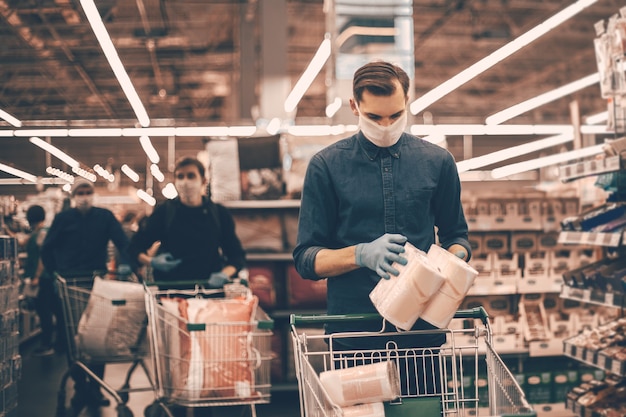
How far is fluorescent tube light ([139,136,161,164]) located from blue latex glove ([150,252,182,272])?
6.82 metres

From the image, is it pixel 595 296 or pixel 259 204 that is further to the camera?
pixel 259 204

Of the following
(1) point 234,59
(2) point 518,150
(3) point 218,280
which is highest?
(1) point 234,59

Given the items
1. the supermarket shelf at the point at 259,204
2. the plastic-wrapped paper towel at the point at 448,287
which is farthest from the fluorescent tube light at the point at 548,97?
the plastic-wrapped paper towel at the point at 448,287

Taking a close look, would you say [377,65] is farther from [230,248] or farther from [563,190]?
[563,190]

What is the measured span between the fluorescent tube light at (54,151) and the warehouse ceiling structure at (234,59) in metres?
0.05

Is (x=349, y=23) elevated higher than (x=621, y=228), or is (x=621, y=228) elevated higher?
(x=349, y=23)

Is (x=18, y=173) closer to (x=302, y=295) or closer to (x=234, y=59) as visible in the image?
(x=302, y=295)

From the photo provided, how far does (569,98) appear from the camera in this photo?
24.0m

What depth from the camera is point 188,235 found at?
4.86m

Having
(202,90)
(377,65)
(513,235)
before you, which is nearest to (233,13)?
(202,90)

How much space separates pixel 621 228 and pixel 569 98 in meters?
20.8

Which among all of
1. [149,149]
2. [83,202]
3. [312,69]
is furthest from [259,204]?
[149,149]

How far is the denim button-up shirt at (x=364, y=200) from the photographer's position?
233cm

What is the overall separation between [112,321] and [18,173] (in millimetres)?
1429
